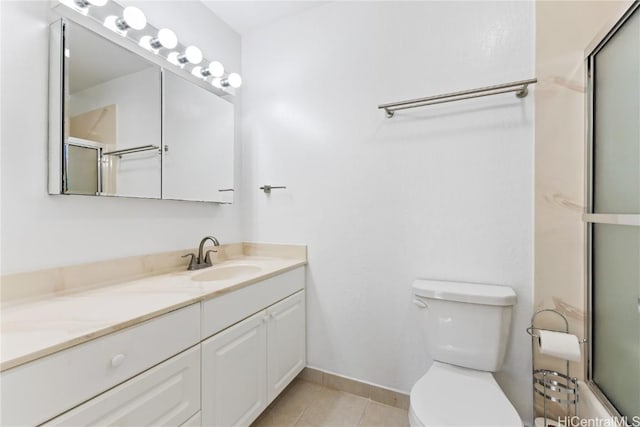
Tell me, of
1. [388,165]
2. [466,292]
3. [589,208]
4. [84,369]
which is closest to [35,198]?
[84,369]

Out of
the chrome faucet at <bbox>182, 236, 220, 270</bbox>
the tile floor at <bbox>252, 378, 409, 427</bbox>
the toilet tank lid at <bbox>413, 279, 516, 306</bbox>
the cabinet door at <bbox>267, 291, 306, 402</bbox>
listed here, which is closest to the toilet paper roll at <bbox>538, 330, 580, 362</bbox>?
the toilet tank lid at <bbox>413, 279, 516, 306</bbox>

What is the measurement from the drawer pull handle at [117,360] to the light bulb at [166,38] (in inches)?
58.0

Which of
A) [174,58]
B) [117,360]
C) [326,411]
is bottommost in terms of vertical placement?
[326,411]

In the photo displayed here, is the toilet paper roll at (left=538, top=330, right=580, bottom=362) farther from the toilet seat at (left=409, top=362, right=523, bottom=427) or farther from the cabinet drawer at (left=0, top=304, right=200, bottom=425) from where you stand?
the cabinet drawer at (left=0, top=304, right=200, bottom=425)

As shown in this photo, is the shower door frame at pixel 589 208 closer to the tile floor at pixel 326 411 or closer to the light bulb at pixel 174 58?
the tile floor at pixel 326 411

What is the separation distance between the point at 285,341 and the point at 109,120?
1.44 metres

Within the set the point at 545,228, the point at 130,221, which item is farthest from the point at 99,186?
the point at 545,228

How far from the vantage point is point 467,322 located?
51.6 inches

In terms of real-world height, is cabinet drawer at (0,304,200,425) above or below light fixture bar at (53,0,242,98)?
below

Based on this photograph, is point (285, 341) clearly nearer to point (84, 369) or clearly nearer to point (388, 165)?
point (84, 369)

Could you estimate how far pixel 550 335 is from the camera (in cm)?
122

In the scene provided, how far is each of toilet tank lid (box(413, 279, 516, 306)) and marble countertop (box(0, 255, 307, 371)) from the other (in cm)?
83

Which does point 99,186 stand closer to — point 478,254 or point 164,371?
point 164,371

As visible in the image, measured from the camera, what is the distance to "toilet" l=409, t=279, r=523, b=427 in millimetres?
1051
